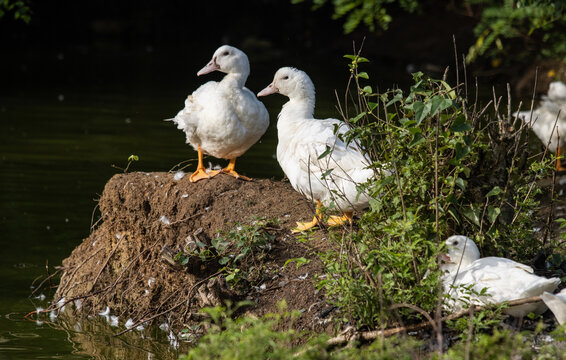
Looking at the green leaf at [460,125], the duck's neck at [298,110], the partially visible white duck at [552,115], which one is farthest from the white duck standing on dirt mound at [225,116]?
the partially visible white duck at [552,115]

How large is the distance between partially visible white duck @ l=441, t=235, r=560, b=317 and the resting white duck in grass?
0.93 metres

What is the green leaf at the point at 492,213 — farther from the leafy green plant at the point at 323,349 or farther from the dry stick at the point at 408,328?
the leafy green plant at the point at 323,349

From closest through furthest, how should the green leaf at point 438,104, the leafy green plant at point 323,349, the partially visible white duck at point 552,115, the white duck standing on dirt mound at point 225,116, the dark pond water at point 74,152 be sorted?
1. the leafy green plant at point 323,349
2. the green leaf at point 438,104
3. the dark pond water at point 74,152
4. the white duck standing on dirt mound at point 225,116
5. the partially visible white duck at point 552,115

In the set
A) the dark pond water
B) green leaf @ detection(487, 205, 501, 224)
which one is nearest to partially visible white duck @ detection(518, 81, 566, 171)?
the dark pond water

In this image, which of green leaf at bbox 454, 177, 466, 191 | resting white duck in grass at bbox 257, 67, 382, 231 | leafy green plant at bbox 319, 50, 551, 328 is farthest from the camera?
resting white duck in grass at bbox 257, 67, 382, 231

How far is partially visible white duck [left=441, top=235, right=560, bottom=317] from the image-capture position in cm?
425

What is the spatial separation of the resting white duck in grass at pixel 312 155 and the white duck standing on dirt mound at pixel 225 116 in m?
0.24

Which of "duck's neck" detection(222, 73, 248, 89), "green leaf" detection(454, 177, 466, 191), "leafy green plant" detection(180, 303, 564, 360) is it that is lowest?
"leafy green plant" detection(180, 303, 564, 360)

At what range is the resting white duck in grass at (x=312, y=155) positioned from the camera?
18.1ft

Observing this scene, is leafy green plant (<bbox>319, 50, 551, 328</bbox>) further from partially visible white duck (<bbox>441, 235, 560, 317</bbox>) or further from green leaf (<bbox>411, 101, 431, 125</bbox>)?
partially visible white duck (<bbox>441, 235, 560, 317</bbox>)

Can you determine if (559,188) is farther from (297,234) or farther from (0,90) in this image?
(0,90)

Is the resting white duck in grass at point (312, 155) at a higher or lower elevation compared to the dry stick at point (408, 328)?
higher

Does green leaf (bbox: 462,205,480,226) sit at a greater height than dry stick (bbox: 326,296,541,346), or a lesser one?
greater

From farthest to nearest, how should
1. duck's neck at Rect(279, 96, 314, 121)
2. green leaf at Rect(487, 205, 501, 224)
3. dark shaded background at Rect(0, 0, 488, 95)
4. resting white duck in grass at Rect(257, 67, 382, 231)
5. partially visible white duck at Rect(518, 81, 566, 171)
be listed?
1. dark shaded background at Rect(0, 0, 488, 95)
2. partially visible white duck at Rect(518, 81, 566, 171)
3. duck's neck at Rect(279, 96, 314, 121)
4. resting white duck in grass at Rect(257, 67, 382, 231)
5. green leaf at Rect(487, 205, 501, 224)
